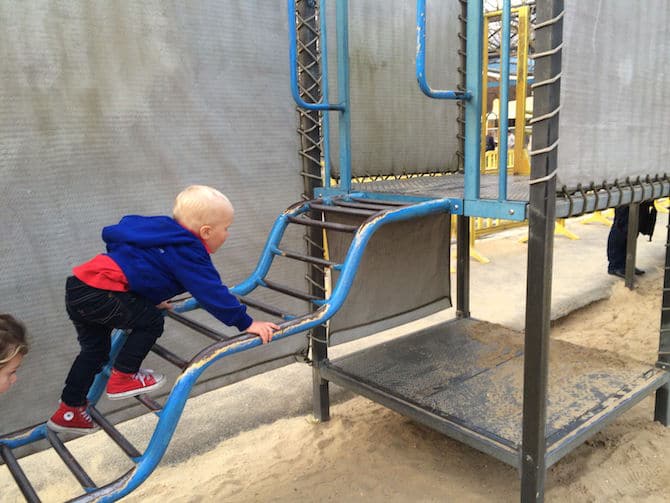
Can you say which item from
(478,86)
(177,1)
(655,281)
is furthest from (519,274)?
(177,1)

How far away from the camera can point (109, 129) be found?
2.44 metres

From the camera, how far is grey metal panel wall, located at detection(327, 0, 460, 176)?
3.27 meters

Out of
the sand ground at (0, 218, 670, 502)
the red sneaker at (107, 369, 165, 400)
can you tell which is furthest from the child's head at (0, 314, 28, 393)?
the sand ground at (0, 218, 670, 502)

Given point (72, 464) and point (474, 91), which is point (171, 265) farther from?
point (474, 91)

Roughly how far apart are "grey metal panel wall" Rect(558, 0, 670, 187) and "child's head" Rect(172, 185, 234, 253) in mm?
1181

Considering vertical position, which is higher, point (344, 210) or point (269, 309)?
point (344, 210)

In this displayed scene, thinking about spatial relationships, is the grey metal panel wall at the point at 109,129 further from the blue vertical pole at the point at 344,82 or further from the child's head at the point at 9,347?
the child's head at the point at 9,347

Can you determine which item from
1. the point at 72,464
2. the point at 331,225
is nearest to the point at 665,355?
the point at 331,225

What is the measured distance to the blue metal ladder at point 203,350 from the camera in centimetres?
167

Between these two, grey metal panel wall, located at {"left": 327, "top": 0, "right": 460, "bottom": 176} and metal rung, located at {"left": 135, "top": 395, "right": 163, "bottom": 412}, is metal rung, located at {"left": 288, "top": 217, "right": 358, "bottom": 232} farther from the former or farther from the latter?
metal rung, located at {"left": 135, "top": 395, "right": 163, "bottom": 412}

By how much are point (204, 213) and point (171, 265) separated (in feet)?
0.69

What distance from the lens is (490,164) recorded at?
33.9ft

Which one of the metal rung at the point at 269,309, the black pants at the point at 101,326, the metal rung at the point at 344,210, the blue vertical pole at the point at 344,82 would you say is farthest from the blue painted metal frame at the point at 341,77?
the black pants at the point at 101,326

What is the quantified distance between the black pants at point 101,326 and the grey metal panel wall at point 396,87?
1595 mm
